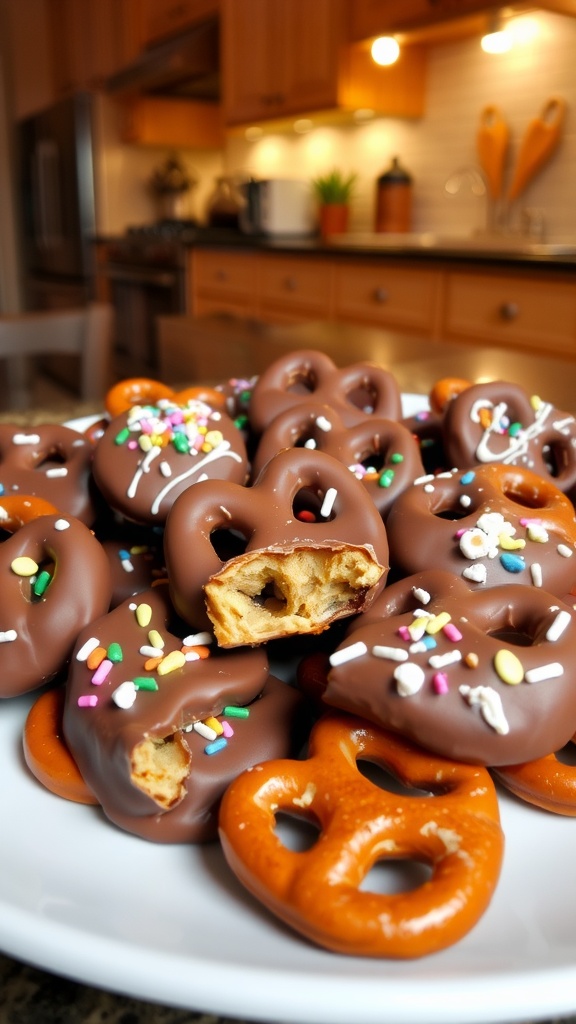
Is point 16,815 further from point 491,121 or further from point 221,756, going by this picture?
point 491,121

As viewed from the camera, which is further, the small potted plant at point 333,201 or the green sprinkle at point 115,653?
the small potted plant at point 333,201

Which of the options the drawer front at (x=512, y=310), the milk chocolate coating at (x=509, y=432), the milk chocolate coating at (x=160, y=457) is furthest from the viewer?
the drawer front at (x=512, y=310)

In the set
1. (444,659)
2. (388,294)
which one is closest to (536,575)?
(444,659)

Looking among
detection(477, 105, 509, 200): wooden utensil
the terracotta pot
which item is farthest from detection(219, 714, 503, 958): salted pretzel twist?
the terracotta pot

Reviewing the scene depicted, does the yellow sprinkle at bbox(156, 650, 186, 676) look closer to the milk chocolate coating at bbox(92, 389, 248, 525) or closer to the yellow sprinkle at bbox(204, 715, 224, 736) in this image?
the yellow sprinkle at bbox(204, 715, 224, 736)

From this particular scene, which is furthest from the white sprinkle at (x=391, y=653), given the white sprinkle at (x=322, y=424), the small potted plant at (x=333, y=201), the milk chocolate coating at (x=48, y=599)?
the small potted plant at (x=333, y=201)

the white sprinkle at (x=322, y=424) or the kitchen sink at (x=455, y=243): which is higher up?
the kitchen sink at (x=455, y=243)

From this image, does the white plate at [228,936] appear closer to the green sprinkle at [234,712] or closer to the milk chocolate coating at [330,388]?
the green sprinkle at [234,712]
